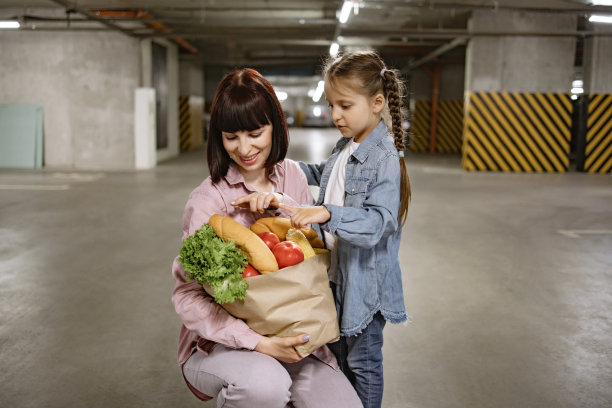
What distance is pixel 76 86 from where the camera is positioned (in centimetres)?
1098

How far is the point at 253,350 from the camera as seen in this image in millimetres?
1309

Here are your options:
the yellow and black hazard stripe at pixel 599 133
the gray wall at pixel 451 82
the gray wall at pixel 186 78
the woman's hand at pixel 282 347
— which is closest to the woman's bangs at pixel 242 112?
the woman's hand at pixel 282 347

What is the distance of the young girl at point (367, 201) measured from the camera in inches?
54.8

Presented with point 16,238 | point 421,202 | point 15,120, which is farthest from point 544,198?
point 15,120

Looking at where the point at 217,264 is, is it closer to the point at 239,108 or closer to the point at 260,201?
the point at 260,201

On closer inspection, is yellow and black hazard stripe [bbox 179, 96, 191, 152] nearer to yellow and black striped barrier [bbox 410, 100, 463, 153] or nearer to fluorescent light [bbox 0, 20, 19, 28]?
fluorescent light [bbox 0, 20, 19, 28]

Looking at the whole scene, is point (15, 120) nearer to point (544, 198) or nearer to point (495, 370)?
point (544, 198)

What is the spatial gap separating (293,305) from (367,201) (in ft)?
1.14

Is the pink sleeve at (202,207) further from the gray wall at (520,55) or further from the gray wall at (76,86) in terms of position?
the gray wall at (520,55)

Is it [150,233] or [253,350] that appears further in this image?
[150,233]

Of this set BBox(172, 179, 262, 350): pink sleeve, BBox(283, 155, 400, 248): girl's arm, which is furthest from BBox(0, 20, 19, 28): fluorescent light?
BBox(283, 155, 400, 248): girl's arm

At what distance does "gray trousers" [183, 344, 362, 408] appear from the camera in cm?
126

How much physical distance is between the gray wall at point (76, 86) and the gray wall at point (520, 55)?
7359 millimetres

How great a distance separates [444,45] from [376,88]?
499 inches
